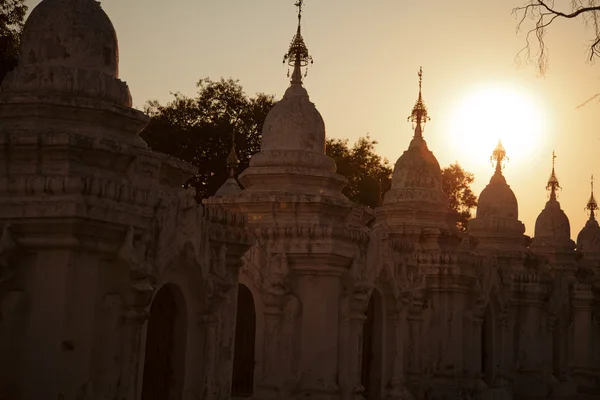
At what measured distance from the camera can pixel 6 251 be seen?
37.6 ft

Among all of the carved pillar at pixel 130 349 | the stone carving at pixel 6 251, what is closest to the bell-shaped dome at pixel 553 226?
the carved pillar at pixel 130 349

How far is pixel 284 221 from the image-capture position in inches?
696

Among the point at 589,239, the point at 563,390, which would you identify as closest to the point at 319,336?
the point at 563,390

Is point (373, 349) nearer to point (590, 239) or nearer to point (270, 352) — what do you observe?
point (270, 352)

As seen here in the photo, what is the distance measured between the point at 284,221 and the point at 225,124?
24662 mm

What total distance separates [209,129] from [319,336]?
25.0 metres

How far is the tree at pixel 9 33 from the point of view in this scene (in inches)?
910

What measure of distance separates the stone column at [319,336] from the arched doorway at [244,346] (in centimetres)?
90

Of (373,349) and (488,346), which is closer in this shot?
(373,349)

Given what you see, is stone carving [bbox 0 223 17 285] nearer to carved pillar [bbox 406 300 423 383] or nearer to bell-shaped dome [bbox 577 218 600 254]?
carved pillar [bbox 406 300 423 383]

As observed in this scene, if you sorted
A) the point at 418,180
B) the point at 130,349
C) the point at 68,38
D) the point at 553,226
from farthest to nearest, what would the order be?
the point at 553,226 < the point at 418,180 < the point at 68,38 < the point at 130,349

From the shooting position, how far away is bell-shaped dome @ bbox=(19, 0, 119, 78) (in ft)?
41.9

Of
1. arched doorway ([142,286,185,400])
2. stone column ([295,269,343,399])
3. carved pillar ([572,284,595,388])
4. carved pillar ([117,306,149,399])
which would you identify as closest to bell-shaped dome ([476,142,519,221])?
carved pillar ([572,284,595,388])

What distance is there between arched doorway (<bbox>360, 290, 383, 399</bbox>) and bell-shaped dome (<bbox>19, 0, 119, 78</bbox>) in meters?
8.93
